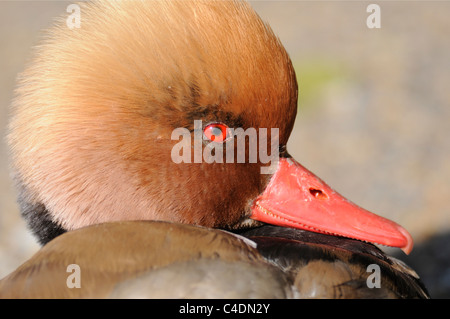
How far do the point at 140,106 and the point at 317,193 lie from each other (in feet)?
2.72

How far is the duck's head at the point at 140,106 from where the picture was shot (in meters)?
2.04

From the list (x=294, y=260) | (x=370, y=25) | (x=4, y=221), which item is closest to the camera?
(x=294, y=260)

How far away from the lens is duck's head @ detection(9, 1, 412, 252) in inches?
80.5

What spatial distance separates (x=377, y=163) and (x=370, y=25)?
7.49ft

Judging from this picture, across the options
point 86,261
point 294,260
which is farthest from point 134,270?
point 294,260

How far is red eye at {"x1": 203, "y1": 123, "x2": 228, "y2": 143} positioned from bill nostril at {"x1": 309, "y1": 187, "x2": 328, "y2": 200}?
0.47m

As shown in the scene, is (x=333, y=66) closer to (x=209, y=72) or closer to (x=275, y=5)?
(x=275, y=5)

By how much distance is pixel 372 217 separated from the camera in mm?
2293
